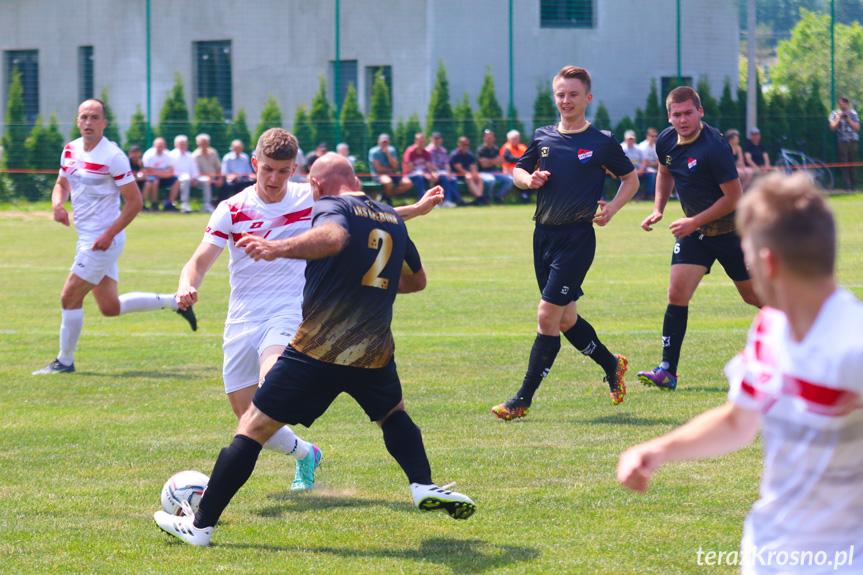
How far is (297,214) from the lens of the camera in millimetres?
5703

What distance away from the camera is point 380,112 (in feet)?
98.3

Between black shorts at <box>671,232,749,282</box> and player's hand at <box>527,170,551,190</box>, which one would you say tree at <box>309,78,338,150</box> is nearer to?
black shorts at <box>671,232,749,282</box>

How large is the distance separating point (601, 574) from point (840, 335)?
208 cm

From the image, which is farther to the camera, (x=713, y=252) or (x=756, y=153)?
(x=756, y=153)

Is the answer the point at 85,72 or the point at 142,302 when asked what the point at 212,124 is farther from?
the point at 142,302

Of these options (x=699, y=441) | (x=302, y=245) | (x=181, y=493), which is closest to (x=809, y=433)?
(x=699, y=441)

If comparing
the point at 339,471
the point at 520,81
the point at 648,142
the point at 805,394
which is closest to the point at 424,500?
the point at 339,471

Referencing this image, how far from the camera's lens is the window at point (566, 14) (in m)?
31.9

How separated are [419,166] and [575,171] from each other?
790 inches

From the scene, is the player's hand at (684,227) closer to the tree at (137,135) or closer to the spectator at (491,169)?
the spectator at (491,169)

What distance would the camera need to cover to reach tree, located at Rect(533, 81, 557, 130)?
30062mm

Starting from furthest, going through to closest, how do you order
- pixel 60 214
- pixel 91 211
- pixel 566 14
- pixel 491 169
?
pixel 566 14 → pixel 491 169 → pixel 60 214 → pixel 91 211

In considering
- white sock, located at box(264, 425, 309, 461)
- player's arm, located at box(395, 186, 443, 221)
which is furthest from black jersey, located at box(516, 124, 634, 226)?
white sock, located at box(264, 425, 309, 461)

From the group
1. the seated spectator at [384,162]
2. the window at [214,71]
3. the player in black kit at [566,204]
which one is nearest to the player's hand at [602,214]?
the player in black kit at [566,204]
